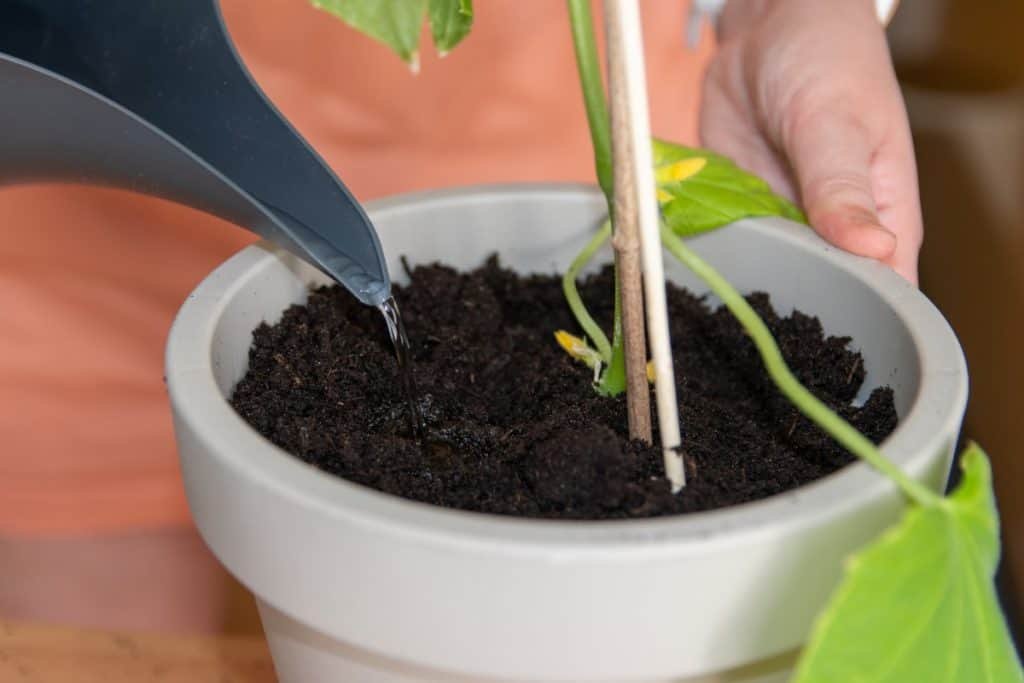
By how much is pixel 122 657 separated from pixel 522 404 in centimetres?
29

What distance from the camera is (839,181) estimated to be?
574 millimetres

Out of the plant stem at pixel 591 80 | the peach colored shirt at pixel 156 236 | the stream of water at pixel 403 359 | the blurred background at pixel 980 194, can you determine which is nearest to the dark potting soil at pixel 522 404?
the stream of water at pixel 403 359

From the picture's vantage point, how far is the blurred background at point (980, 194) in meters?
1.12

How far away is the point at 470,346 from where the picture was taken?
1.86 ft

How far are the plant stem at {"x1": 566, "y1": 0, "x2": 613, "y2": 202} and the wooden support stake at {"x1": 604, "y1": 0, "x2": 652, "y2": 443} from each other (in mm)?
21

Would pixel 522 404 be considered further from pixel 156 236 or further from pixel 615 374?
pixel 156 236

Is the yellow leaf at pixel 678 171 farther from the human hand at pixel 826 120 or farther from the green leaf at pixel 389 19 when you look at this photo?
the green leaf at pixel 389 19

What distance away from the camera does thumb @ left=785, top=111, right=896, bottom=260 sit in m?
0.53

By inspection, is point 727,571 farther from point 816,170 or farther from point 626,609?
point 816,170

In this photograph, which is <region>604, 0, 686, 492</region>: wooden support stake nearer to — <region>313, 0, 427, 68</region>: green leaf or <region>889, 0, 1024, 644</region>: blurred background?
<region>313, 0, 427, 68</region>: green leaf

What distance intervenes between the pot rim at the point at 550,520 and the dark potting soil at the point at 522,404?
0.05 m

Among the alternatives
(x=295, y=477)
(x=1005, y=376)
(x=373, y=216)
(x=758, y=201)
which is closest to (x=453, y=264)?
(x=373, y=216)

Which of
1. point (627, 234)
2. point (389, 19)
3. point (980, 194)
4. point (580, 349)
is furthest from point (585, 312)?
point (980, 194)

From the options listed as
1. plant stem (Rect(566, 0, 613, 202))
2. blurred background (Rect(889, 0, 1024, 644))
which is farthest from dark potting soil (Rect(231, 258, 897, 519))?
blurred background (Rect(889, 0, 1024, 644))
